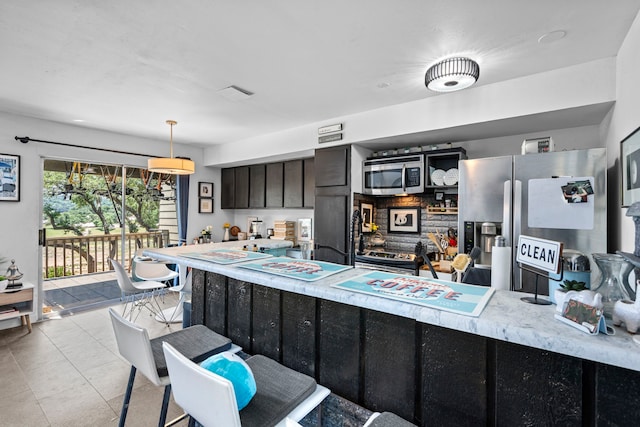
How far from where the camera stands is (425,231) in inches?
155

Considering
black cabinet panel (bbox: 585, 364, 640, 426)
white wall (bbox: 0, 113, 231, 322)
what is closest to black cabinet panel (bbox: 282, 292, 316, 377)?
black cabinet panel (bbox: 585, 364, 640, 426)

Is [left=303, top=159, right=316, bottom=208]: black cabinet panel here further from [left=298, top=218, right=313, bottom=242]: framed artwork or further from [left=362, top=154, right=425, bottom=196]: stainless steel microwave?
[left=362, top=154, right=425, bottom=196]: stainless steel microwave

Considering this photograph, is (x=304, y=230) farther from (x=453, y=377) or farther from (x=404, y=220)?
(x=453, y=377)

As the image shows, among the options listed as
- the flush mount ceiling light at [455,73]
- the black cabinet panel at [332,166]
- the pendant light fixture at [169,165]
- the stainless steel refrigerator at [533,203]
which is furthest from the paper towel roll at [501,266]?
the pendant light fixture at [169,165]

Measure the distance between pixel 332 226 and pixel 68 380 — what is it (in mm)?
2923

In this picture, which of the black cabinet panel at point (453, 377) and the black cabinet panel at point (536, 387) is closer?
the black cabinet panel at point (536, 387)

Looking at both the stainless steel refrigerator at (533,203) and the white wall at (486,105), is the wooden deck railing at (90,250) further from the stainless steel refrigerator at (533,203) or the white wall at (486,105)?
the stainless steel refrigerator at (533,203)

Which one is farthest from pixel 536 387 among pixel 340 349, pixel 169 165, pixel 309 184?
pixel 309 184

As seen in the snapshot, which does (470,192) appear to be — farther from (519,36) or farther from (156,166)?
(156,166)

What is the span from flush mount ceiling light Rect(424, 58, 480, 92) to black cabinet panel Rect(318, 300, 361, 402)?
1921 millimetres

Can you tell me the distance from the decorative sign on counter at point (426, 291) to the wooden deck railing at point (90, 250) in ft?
15.9

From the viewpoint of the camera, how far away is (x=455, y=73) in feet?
7.55

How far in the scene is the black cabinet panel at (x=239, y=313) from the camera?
5.80 ft

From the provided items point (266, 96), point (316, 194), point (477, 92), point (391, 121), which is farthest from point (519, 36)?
point (316, 194)
